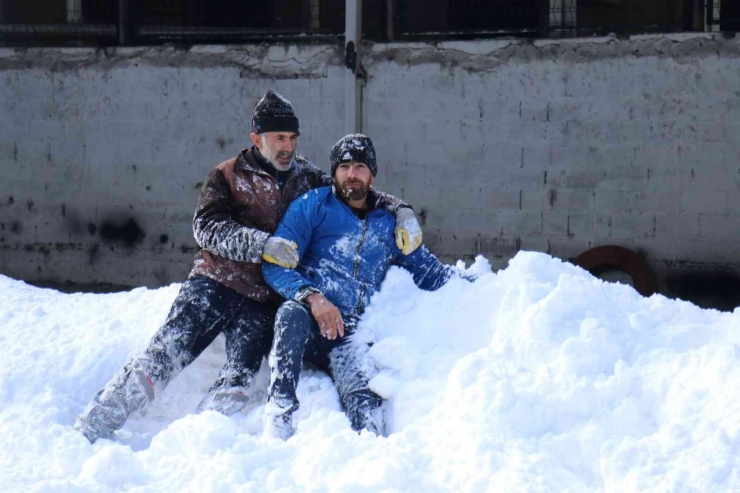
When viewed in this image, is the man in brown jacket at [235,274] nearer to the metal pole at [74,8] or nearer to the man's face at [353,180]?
the man's face at [353,180]

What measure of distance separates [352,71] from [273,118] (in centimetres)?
310

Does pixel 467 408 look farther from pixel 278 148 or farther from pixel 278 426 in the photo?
pixel 278 148

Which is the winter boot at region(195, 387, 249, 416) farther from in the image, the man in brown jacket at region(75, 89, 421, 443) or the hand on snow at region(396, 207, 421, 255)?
the hand on snow at region(396, 207, 421, 255)

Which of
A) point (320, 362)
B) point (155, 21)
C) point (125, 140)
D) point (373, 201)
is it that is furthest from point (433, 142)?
point (155, 21)

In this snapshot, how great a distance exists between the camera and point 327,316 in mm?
4191

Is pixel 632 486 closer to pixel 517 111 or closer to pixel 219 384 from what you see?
pixel 219 384

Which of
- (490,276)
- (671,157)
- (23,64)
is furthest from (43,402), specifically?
(23,64)

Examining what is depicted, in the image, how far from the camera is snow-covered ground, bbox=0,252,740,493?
3449 mm

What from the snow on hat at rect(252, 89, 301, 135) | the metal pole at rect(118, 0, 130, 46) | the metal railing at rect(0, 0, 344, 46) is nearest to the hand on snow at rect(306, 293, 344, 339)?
the snow on hat at rect(252, 89, 301, 135)

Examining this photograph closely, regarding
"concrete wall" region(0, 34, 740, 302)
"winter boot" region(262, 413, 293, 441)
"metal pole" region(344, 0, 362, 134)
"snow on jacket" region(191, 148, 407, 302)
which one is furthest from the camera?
"metal pole" region(344, 0, 362, 134)

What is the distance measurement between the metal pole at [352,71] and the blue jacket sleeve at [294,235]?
10.4 feet

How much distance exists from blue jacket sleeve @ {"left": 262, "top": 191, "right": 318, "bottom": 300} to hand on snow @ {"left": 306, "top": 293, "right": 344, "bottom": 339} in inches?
4.8

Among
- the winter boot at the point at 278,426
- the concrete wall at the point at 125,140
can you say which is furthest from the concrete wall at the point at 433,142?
the winter boot at the point at 278,426

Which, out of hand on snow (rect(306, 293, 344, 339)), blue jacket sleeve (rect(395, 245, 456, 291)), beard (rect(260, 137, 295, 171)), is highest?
beard (rect(260, 137, 295, 171))
